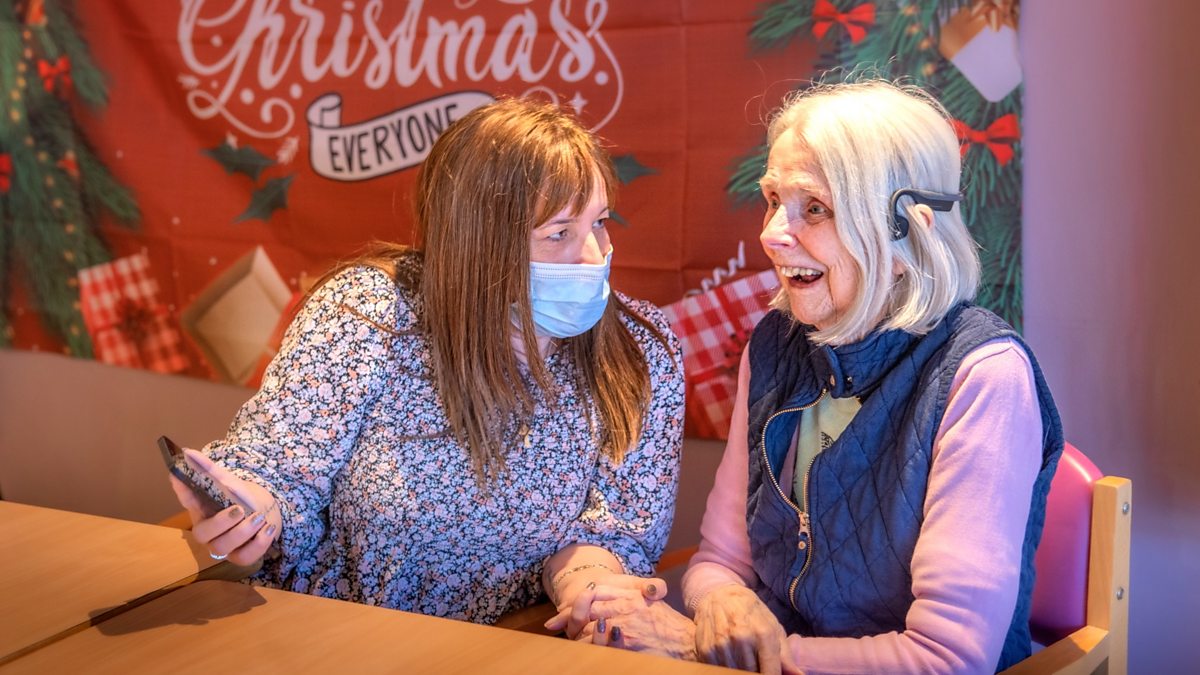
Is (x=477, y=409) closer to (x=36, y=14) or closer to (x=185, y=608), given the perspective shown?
(x=185, y=608)

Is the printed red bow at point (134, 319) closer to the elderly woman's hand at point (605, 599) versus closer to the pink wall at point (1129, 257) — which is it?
the elderly woman's hand at point (605, 599)

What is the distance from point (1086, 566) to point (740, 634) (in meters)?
0.58

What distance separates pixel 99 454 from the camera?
159 inches

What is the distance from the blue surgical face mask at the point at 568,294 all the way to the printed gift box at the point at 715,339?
71 centimetres

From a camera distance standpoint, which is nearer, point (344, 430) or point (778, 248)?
point (778, 248)

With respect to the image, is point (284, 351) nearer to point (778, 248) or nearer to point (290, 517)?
point (290, 517)

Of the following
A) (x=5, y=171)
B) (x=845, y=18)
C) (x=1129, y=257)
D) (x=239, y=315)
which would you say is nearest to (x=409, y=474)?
(x=845, y=18)

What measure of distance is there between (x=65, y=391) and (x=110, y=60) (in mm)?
1112

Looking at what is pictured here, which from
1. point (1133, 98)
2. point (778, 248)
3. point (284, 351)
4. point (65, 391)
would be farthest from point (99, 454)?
point (1133, 98)

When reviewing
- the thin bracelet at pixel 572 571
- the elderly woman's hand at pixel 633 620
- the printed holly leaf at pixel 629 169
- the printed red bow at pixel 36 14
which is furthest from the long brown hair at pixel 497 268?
the printed red bow at pixel 36 14

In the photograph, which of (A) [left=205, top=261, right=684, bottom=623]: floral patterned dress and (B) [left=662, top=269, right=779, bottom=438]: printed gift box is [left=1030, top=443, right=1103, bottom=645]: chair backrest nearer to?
(A) [left=205, top=261, right=684, bottom=623]: floral patterned dress

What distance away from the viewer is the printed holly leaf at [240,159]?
3418mm

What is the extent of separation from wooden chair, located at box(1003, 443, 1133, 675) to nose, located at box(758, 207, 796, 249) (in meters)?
0.56

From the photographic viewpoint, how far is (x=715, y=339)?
2881mm
